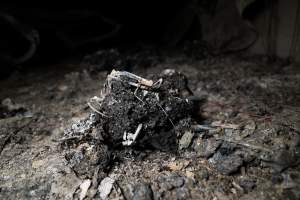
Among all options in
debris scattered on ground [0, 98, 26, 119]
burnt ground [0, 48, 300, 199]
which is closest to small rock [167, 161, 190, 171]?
burnt ground [0, 48, 300, 199]

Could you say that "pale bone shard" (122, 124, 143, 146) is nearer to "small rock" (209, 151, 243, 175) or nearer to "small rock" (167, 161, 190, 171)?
"small rock" (167, 161, 190, 171)

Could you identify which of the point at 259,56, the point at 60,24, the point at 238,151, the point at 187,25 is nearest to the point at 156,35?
the point at 187,25

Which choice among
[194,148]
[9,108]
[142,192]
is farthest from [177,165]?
[9,108]

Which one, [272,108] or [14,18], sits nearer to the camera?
[272,108]

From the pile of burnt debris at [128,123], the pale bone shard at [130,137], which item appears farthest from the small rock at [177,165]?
the pale bone shard at [130,137]

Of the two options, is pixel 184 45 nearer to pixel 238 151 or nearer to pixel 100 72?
pixel 100 72

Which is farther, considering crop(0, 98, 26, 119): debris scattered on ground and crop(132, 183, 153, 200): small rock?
crop(0, 98, 26, 119): debris scattered on ground
